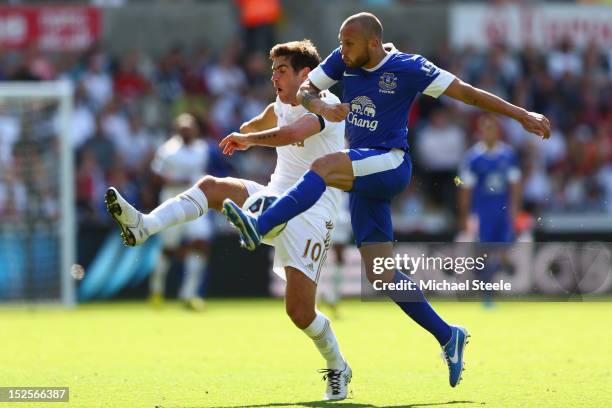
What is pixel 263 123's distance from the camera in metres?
8.98

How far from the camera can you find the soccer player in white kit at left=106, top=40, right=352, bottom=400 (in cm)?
816

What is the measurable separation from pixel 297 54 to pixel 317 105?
817 millimetres

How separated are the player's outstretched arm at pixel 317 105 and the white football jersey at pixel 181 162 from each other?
8.86m

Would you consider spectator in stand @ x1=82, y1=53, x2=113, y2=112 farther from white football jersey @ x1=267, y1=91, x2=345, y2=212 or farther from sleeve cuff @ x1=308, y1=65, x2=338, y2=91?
sleeve cuff @ x1=308, y1=65, x2=338, y2=91

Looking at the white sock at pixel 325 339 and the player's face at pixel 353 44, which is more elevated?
the player's face at pixel 353 44

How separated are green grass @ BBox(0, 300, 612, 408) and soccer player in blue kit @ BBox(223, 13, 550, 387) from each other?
752 millimetres

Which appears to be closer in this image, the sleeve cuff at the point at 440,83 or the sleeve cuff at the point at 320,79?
the sleeve cuff at the point at 440,83

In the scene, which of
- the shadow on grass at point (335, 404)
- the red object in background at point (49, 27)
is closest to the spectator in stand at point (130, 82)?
the red object in background at point (49, 27)

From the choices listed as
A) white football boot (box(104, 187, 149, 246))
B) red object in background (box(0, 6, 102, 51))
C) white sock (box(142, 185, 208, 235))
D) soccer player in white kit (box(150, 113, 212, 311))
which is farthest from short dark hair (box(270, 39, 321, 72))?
red object in background (box(0, 6, 102, 51))

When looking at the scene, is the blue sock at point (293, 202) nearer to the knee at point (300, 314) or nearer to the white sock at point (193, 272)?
the knee at point (300, 314)

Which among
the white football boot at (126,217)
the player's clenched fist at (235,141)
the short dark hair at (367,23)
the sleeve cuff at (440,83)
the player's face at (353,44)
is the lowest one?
the white football boot at (126,217)

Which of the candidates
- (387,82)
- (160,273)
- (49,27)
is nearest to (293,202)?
(387,82)

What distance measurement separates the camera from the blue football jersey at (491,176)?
16766 mm

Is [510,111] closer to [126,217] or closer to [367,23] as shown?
[367,23]
